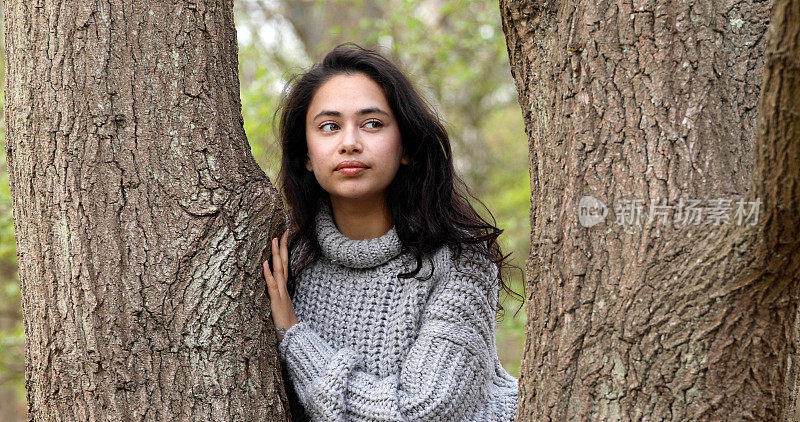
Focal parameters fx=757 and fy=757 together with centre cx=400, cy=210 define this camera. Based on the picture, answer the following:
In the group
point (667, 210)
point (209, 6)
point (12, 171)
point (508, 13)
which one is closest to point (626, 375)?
point (667, 210)

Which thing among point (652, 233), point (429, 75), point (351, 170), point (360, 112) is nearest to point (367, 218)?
point (351, 170)

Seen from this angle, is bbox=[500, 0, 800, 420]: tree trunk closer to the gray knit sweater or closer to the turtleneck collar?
the gray knit sweater

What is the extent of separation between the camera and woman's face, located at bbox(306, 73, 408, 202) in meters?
2.37

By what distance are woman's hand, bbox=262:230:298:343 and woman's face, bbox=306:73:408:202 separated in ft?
0.86

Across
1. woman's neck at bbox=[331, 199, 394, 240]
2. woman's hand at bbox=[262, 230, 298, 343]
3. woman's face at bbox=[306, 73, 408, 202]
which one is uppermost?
woman's face at bbox=[306, 73, 408, 202]

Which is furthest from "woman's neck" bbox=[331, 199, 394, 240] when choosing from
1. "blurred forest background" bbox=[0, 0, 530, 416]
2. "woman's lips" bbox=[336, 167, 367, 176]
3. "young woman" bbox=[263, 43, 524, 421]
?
"blurred forest background" bbox=[0, 0, 530, 416]

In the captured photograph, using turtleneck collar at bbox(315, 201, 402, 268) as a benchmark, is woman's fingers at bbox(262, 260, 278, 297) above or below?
below

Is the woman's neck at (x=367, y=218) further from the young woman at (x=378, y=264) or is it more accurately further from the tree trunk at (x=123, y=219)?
the tree trunk at (x=123, y=219)

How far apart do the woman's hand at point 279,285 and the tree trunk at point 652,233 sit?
0.80 metres

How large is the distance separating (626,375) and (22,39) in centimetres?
171

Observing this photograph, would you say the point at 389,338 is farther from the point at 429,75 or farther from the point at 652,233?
the point at 429,75

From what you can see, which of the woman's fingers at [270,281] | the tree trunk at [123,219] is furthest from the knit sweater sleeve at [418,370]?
the tree trunk at [123,219]

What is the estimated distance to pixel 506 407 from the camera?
252 cm

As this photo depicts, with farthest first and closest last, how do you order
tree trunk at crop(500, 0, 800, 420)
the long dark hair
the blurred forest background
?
the blurred forest background
the long dark hair
tree trunk at crop(500, 0, 800, 420)
